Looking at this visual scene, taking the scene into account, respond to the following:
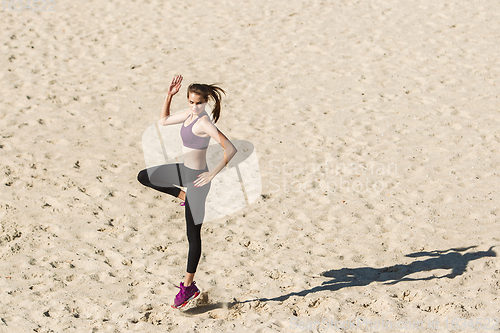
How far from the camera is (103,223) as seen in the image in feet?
18.7

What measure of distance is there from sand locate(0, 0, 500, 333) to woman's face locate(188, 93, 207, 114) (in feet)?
6.04

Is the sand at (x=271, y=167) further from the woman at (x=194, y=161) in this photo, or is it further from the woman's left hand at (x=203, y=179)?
the woman's left hand at (x=203, y=179)

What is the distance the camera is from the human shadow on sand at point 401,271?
4.81 m

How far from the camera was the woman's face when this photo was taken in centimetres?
403

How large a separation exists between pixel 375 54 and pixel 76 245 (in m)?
6.97

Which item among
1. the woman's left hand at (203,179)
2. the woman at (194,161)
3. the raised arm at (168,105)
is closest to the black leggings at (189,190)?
the woman at (194,161)

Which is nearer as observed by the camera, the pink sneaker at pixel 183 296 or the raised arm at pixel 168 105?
the raised arm at pixel 168 105

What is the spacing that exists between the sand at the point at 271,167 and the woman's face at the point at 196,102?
1840 mm

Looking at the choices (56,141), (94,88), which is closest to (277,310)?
(56,141)

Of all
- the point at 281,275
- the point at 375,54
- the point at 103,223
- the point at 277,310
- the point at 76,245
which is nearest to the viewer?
the point at 277,310

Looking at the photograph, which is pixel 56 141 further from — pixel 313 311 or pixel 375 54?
pixel 375 54

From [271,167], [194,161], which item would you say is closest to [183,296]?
[194,161]

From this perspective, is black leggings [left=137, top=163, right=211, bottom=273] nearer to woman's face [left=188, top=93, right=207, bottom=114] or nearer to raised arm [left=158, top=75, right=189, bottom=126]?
raised arm [left=158, top=75, right=189, bottom=126]

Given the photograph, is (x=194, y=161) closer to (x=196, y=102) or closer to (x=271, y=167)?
(x=196, y=102)
